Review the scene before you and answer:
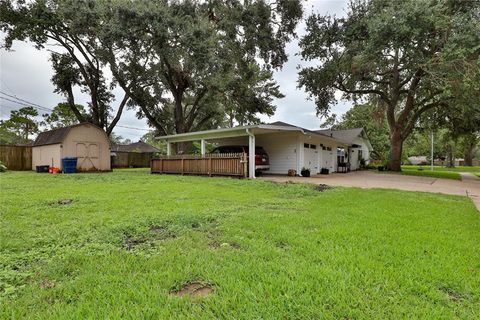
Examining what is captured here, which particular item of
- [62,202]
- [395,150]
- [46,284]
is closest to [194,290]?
[46,284]

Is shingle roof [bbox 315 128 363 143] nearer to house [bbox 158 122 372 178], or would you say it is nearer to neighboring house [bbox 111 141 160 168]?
house [bbox 158 122 372 178]

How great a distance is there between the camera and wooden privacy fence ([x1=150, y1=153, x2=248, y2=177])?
39.3ft

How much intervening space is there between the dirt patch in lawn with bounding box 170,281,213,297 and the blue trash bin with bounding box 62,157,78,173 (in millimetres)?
16475

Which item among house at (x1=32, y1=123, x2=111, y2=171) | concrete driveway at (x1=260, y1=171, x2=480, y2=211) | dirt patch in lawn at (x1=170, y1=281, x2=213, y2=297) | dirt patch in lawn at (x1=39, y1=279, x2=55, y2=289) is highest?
house at (x1=32, y1=123, x2=111, y2=171)

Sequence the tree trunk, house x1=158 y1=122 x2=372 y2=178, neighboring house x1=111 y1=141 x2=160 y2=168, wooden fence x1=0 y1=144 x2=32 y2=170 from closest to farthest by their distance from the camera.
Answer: house x1=158 y1=122 x2=372 y2=178 < wooden fence x1=0 y1=144 x2=32 y2=170 < the tree trunk < neighboring house x1=111 y1=141 x2=160 y2=168

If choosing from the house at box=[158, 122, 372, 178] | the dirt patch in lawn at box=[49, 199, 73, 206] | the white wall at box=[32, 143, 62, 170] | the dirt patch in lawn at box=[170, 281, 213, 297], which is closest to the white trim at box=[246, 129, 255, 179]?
the house at box=[158, 122, 372, 178]

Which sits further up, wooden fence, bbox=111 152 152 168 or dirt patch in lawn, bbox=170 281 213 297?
wooden fence, bbox=111 152 152 168

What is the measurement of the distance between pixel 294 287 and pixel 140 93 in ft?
66.8

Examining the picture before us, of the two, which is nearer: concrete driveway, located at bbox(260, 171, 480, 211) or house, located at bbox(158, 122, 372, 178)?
concrete driveway, located at bbox(260, 171, 480, 211)

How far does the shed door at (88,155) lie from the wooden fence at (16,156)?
15.9ft

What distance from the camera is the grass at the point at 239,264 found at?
1931 millimetres

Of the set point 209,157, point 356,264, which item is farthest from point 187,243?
point 209,157

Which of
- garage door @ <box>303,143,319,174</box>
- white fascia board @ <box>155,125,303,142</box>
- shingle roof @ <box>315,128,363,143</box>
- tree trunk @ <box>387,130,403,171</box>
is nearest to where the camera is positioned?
white fascia board @ <box>155,125,303,142</box>

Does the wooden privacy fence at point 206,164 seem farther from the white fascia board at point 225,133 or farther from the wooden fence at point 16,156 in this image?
the wooden fence at point 16,156
